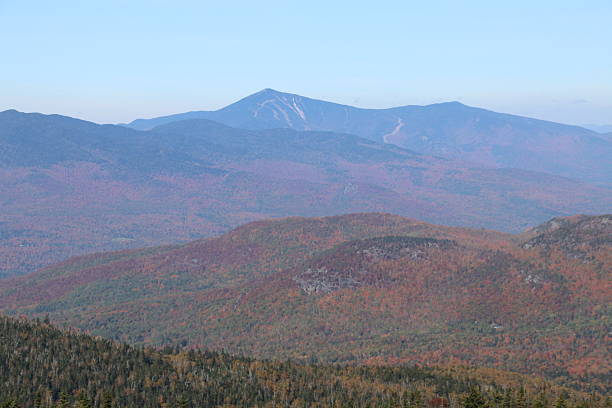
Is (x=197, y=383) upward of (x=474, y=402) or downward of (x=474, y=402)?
downward

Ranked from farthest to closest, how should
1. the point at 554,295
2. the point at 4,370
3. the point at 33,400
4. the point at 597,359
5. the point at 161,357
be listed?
the point at 554,295 → the point at 597,359 → the point at 161,357 → the point at 4,370 → the point at 33,400

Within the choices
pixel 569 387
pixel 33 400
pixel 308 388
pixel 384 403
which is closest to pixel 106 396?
pixel 33 400

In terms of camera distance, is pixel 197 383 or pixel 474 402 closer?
pixel 474 402

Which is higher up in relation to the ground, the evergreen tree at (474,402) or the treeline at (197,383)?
the evergreen tree at (474,402)

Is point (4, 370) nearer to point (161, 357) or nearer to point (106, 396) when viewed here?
point (106, 396)

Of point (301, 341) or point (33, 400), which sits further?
point (301, 341)

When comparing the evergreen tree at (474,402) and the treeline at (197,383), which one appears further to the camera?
the treeline at (197,383)

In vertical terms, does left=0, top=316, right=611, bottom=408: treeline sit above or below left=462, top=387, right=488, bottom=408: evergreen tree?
below

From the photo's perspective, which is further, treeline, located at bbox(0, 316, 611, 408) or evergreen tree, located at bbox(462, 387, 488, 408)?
treeline, located at bbox(0, 316, 611, 408)
